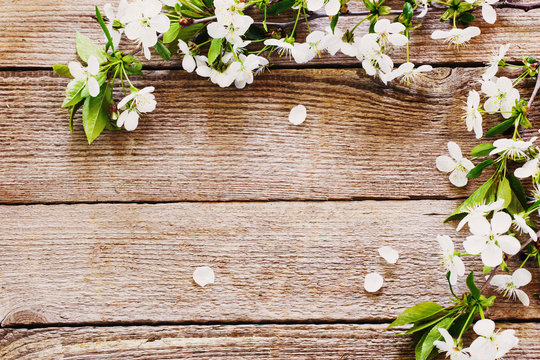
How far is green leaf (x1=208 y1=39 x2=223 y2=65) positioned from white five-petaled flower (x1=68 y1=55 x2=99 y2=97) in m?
0.19

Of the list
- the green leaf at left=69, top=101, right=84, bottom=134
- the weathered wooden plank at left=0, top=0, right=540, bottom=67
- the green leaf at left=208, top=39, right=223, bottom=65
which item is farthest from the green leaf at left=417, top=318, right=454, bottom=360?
the green leaf at left=69, top=101, right=84, bottom=134

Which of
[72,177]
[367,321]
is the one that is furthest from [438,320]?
[72,177]

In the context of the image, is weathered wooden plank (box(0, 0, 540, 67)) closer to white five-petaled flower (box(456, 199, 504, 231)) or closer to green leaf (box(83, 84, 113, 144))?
green leaf (box(83, 84, 113, 144))

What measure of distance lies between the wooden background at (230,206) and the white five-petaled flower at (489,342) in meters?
0.09

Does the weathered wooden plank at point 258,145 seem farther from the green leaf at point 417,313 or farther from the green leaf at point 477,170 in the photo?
the green leaf at point 417,313

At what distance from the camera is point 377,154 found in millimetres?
860

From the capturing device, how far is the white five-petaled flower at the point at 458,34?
0.81 metres

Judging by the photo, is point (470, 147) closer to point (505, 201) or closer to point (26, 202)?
point (505, 201)

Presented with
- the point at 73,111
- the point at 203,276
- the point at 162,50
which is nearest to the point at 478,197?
the point at 203,276

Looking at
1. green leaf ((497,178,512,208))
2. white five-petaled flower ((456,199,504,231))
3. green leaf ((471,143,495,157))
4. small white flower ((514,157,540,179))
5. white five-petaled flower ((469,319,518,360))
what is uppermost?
green leaf ((471,143,495,157))

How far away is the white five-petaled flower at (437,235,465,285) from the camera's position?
0.76 metres

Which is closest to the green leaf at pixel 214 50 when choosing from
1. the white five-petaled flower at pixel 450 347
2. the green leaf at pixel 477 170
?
the green leaf at pixel 477 170

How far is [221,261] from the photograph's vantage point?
0.85 metres

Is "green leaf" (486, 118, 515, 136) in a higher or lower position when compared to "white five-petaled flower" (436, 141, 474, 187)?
higher
